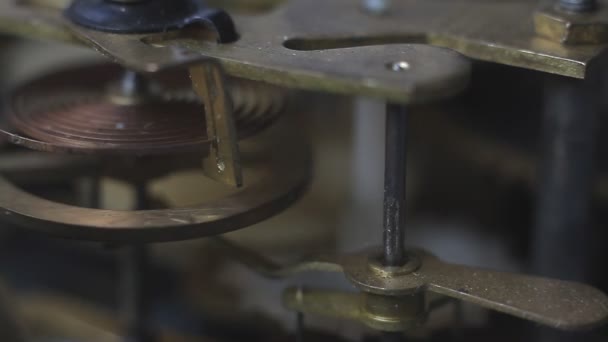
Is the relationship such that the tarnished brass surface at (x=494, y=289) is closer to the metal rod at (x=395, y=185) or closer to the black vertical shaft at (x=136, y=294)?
the metal rod at (x=395, y=185)

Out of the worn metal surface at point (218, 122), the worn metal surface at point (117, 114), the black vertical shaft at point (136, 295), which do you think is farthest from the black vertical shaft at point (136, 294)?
the worn metal surface at point (218, 122)

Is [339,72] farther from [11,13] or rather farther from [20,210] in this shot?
[11,13]

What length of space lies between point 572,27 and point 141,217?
0.39 metres

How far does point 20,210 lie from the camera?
0.77m

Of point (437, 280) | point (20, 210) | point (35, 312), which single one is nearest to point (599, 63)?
point (437, 280)

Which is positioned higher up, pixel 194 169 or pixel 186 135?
pixel 186 135

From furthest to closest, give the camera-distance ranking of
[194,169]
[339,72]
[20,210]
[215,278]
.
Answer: [215,278] < [194,169] < [20,210] < [339,72]

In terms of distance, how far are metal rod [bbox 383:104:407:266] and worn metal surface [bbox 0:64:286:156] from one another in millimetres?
120

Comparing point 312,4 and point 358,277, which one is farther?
point 312,4

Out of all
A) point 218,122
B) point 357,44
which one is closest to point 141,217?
point 218,122

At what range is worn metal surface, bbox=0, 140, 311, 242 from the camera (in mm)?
747

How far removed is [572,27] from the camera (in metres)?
0.80

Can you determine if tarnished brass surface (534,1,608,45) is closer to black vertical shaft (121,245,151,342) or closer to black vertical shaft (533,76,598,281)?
black vertical shaft (533,76,598,281)

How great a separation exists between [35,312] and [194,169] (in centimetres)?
34
